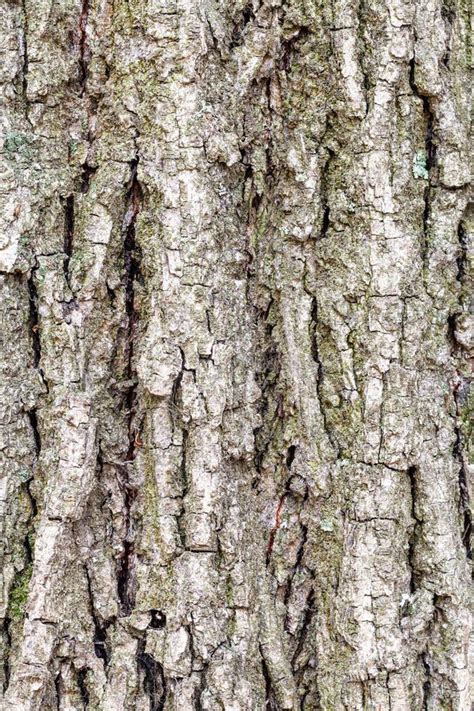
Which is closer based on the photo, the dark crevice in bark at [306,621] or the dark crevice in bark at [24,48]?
the dark crevice in bark at [24,48]

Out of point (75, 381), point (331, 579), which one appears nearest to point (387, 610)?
point (331, 579)

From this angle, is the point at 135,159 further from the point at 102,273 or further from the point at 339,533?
the point at 339,533

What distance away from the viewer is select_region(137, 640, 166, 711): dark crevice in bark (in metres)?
1.51

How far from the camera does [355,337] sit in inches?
60.1

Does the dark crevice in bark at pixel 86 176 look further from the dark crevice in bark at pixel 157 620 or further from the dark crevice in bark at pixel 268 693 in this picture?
the dark crevice in bark at pixel 268 693

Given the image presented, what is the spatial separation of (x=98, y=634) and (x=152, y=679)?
139 mm

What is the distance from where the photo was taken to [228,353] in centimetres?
151

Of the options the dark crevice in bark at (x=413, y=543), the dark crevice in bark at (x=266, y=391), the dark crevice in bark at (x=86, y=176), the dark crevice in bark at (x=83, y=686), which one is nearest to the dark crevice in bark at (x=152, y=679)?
the dark crevice in bark at (x=83, y=686)

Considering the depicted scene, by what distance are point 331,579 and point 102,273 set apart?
769 mm

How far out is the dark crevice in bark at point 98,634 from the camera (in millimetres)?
1528

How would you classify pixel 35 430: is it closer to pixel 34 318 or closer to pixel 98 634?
pixel 34 318

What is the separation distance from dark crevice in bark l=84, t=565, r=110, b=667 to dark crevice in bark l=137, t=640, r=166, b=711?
0.24 ft

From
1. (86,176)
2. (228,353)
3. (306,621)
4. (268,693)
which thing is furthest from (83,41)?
(268,693)

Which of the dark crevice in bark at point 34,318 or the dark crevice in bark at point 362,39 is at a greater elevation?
the dark crevice in bark at point 362,39
